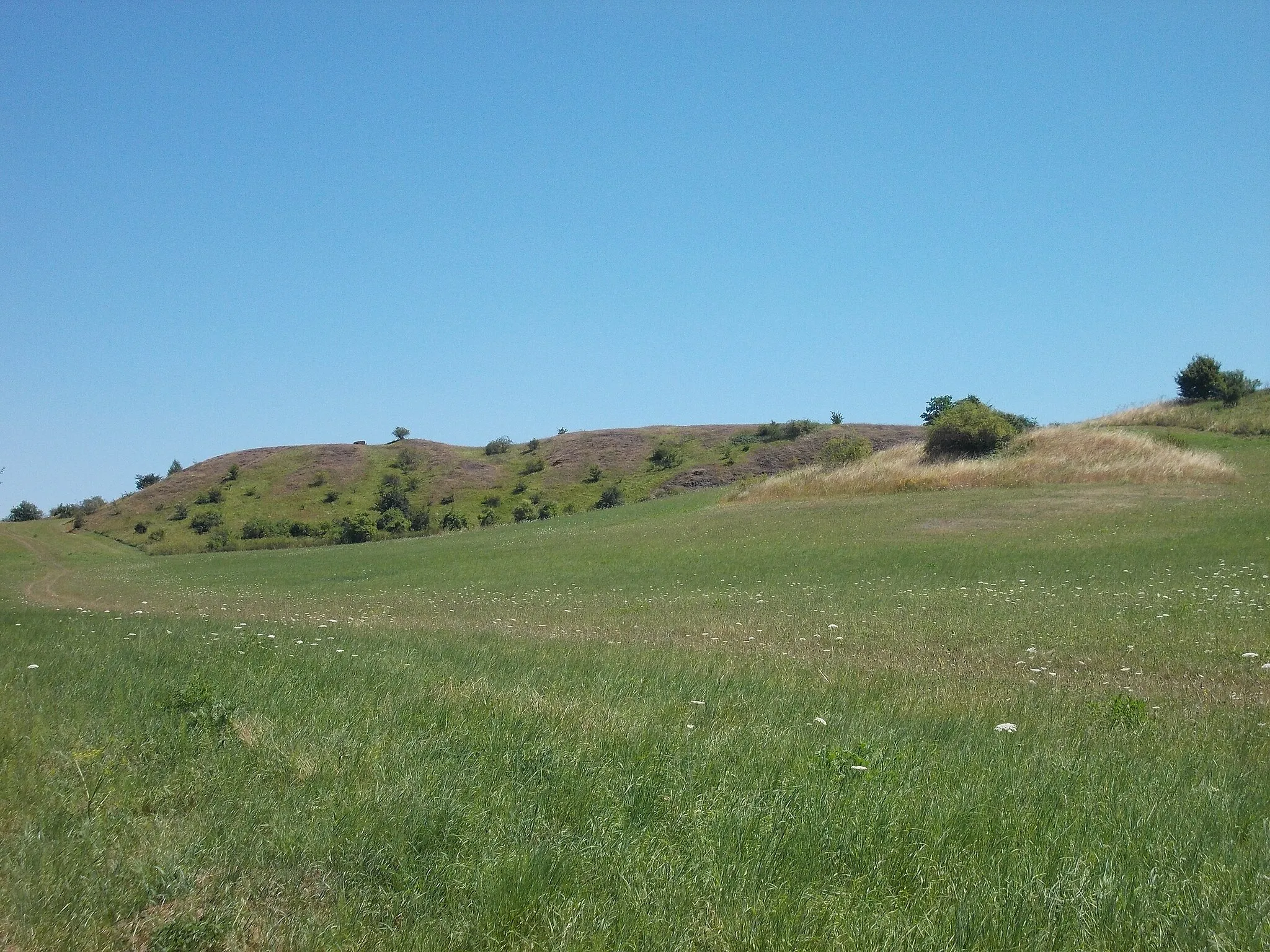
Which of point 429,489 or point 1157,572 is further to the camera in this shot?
point 429,489

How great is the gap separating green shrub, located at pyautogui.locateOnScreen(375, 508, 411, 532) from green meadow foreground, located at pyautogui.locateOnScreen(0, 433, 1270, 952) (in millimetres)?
64894

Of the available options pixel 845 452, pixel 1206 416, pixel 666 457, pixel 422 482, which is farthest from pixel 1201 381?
pixel 422 482

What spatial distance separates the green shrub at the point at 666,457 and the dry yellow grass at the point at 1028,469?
3858 centimetres

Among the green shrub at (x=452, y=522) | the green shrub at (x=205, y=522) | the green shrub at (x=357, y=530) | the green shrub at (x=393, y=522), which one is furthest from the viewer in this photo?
the green shrub at (x=205, y=522)

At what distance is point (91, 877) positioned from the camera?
14.1 ft

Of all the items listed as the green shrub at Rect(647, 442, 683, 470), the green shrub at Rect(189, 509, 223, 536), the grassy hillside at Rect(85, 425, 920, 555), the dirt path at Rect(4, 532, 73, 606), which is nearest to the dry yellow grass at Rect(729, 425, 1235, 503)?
the grassy hillside at Rect(85, 425, 920, 555)

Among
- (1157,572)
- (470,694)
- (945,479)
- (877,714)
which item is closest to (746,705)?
(877,714)

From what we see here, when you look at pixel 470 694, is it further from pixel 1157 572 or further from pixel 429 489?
pixel 429 489

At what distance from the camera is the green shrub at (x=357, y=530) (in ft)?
242

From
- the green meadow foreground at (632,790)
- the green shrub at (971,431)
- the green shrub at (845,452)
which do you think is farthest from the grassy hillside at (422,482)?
the green meadow foreground at (632,790)

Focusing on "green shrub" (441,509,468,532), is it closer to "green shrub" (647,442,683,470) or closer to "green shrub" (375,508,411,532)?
"green shrub" (375,508,411,532)

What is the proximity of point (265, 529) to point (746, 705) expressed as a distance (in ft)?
262

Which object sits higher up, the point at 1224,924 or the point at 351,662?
the point at 351,662

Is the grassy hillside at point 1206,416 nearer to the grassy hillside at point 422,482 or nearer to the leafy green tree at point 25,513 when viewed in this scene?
the grassy hillside at point 422,482
